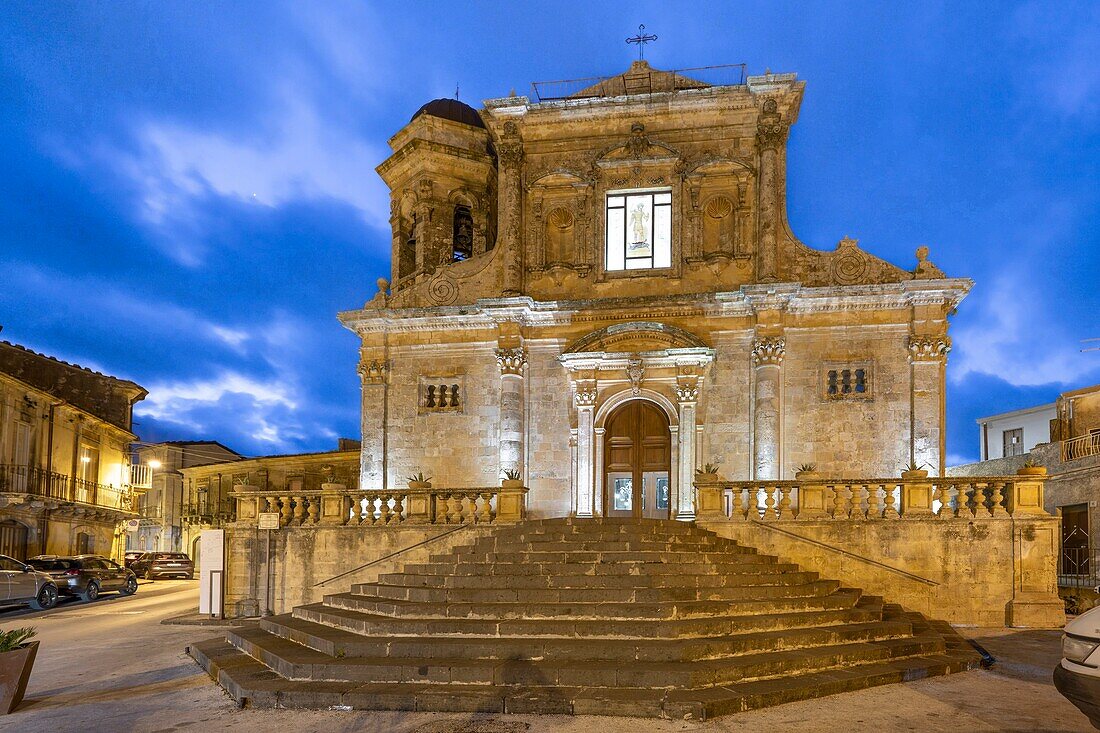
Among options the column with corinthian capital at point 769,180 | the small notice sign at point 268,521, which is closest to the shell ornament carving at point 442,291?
the small notice sign at point 268,521

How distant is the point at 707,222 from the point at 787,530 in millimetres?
8279

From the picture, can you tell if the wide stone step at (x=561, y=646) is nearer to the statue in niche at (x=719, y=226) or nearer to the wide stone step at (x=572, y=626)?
the wide stone step at (x=572, y=626)

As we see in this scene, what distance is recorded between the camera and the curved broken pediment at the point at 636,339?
59.3 feet

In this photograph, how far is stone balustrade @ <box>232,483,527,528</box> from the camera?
49.0ft

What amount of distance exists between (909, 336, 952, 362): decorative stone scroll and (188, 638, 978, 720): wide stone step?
10.1 m

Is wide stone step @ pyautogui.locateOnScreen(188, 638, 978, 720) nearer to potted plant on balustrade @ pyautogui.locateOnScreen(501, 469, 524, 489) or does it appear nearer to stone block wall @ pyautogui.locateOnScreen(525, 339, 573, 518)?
potted plant on balustrade @ pyautogui.locateOnScreen(501, 469, 524, 489)

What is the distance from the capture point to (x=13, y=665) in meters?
7.67

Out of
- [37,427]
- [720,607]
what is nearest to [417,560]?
[720,607]

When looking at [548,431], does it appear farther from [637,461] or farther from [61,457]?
[61,457]

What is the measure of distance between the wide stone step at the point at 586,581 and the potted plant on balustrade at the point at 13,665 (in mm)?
4702

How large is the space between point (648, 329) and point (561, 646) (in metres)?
10.6

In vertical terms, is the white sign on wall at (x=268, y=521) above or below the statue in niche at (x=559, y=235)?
below

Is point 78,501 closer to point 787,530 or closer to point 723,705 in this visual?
point 787,530

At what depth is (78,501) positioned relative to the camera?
30484 mm
